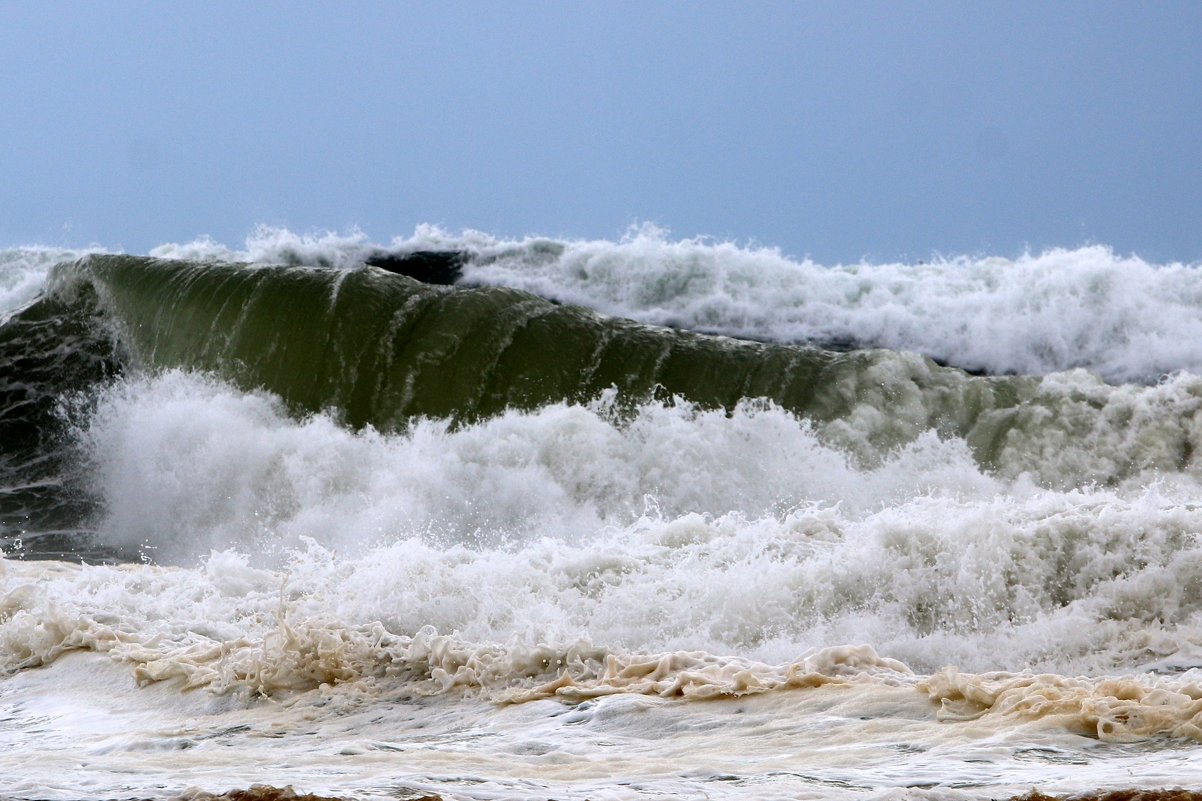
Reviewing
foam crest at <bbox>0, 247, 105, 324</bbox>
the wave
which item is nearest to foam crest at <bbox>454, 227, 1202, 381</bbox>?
the wave

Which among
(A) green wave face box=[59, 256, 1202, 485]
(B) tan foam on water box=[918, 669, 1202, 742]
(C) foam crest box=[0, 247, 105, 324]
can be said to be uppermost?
(C) foam crest box=[0, 247, 105, 324]

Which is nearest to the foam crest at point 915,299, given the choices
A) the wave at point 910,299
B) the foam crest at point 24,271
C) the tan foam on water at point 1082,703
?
the wave at point 910,299

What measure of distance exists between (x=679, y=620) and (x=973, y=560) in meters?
1.30

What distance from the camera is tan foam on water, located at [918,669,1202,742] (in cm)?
293

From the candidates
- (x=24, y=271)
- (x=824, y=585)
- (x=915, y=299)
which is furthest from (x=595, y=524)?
(x=24, y=271)

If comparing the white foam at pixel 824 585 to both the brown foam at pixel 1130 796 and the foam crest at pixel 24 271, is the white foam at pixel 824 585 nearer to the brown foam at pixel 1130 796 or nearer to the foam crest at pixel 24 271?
the brown foam at pixel 1130 796

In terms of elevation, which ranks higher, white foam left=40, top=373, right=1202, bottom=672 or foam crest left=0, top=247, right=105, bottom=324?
foam crest left=0, top=247, right=105, bottom=324

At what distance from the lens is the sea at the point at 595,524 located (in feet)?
10.6

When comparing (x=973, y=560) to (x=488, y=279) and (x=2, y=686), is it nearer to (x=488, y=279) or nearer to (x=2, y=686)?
(x=2, y=686)

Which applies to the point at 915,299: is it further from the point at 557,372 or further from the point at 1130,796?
the point at 1130,796

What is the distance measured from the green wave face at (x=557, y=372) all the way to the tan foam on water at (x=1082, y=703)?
7217 mm

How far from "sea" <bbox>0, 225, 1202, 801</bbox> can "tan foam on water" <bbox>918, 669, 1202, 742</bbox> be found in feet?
0.03

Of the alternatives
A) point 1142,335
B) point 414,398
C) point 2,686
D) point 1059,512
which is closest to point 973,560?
point 1059,512

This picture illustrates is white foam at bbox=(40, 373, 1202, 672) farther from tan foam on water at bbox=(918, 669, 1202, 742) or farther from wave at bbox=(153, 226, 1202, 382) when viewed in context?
wave at bbox=(153, 226, 1202, 382)
